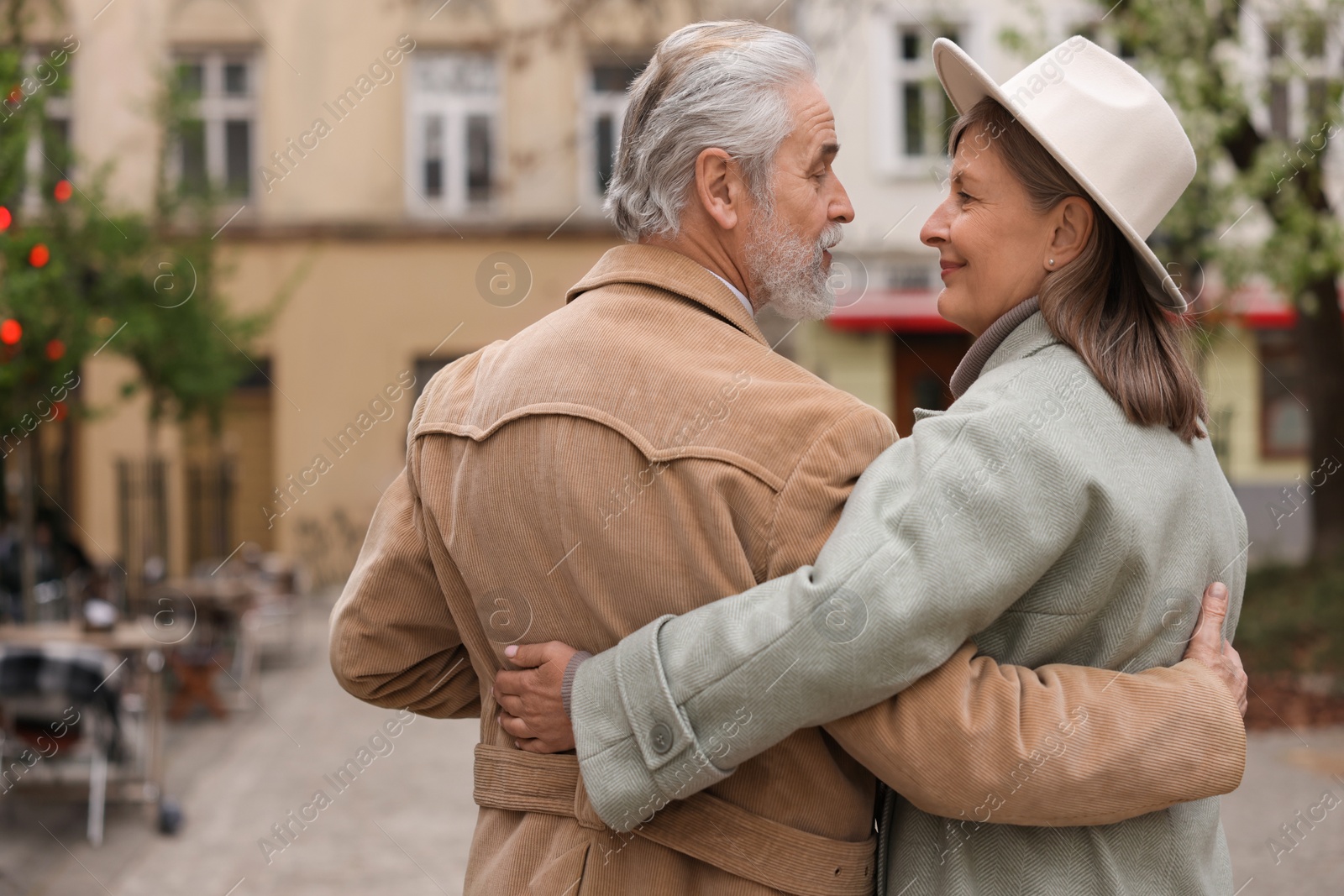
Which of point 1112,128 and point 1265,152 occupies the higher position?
point 1112,128

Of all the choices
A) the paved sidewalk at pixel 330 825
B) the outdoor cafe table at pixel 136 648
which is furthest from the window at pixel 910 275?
the outdoor cafe table at pixel 136 648

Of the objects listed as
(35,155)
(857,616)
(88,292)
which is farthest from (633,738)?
(35,155)

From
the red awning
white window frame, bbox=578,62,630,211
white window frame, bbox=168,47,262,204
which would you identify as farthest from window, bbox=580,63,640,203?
white window frame, bbox=168,47,262,204

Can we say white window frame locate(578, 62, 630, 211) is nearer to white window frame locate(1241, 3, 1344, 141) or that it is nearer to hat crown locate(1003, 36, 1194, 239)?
white window frame locate(1241, 3, 1344, 141)

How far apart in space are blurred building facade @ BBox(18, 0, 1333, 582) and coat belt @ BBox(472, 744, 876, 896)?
53.0 feet

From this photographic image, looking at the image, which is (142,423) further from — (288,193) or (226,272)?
(226,272)

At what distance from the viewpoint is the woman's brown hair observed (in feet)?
6.08

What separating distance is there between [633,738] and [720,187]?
787mm

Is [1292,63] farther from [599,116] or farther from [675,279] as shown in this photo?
[599,116]

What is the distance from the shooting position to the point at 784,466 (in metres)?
1.78

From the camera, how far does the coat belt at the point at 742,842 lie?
1.84 meters

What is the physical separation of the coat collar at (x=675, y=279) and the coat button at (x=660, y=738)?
564 millimetres

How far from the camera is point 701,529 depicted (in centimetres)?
178

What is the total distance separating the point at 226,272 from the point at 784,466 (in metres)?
11.3
